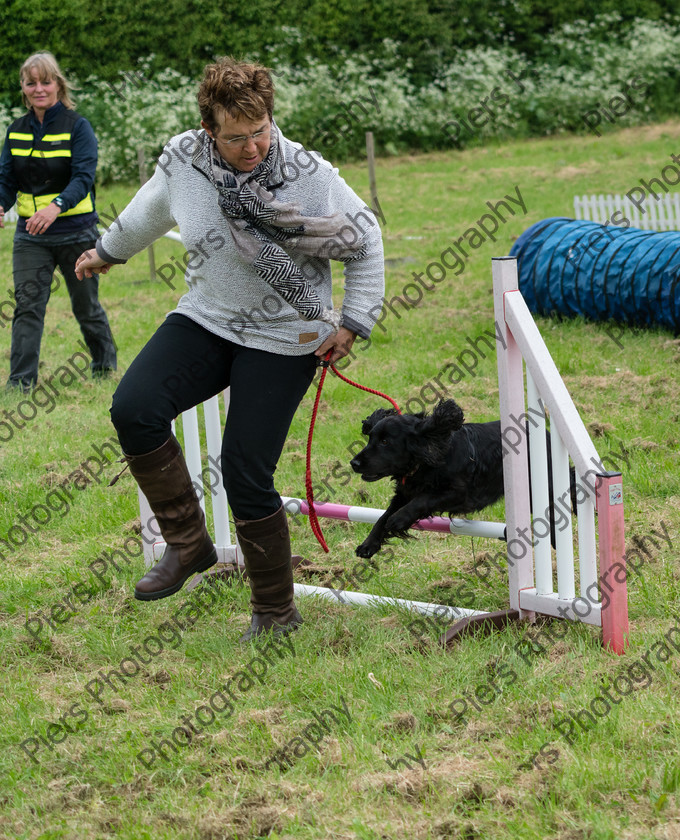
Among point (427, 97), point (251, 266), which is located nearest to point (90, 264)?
point (251, 266)

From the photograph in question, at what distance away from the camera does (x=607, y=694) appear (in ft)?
9.10

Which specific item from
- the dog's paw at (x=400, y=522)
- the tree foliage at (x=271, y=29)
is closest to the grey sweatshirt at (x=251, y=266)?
the dog's paw at (x=400, y=522)

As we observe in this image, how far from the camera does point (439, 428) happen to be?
3.65 m

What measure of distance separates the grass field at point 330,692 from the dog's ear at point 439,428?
1.77 feet

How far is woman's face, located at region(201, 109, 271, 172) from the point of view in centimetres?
292

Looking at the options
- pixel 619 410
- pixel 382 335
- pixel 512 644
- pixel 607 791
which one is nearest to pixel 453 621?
pixel 512 644

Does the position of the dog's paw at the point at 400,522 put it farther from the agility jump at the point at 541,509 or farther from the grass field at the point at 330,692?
the grass field at the point at 330,692

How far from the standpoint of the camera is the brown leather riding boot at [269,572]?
3295 mm

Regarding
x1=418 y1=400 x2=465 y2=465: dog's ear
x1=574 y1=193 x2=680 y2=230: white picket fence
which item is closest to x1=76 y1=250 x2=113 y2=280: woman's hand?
x1=418 y1=400 x2=465 y2=465: dog's ear

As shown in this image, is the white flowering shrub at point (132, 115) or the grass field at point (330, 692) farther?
the white flowering shrub at point (132, 115)

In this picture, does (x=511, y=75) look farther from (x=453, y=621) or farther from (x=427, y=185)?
(x=453, y=621)

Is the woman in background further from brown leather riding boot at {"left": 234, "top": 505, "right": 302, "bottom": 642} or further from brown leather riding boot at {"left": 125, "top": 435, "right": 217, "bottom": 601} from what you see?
brown leather riding boot at {"left": 234, "top": 505, "right": 302, "bottom": 642}

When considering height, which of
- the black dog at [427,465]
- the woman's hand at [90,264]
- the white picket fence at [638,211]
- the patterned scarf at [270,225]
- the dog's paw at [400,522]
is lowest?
the white picket fence at [638,211]

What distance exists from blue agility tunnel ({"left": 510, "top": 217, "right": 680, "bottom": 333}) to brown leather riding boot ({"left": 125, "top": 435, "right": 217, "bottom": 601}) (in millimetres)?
4820
